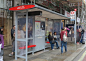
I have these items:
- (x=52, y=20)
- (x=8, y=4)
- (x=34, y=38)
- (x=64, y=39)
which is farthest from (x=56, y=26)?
(x=8, y=4)

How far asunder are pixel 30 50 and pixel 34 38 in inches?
30.2

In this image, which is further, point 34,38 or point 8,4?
point 8,4

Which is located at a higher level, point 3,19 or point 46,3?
point 46,3

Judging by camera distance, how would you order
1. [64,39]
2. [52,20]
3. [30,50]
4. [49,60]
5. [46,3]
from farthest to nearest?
[46,3]
[52,20]
[64,39]
[30,50]
[49,60]

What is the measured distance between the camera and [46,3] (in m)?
13.5

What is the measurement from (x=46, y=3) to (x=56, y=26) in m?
4.71

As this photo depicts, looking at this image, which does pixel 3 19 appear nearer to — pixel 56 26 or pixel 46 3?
pixel 56 26

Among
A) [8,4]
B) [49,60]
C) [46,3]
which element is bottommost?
[49,60]

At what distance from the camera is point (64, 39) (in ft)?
23.6

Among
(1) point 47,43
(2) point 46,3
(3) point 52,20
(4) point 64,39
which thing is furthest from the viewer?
(2) point 46,3

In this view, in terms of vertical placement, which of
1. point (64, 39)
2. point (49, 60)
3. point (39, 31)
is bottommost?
point (49, 60)

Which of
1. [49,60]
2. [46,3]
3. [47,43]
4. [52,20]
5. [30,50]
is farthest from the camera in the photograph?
[46,3]

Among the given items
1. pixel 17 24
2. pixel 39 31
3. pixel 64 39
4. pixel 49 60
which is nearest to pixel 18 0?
pixel 39 31

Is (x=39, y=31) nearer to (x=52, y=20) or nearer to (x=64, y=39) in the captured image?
(x=64, y=39)
